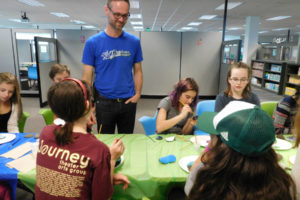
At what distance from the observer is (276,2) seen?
574 centimetres

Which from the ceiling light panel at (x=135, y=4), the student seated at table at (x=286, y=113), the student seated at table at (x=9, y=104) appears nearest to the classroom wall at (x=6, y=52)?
the ceiling light panel at (x=135, y=4)

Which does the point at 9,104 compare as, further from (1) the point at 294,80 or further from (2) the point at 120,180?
(1) the point at 294,80

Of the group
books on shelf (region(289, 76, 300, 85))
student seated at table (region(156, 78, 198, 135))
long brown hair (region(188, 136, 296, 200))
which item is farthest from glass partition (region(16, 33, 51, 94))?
books on shelf (region(289, 76, 300, 85))

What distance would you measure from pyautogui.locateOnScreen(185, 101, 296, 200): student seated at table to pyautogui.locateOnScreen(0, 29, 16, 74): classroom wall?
6363 mm

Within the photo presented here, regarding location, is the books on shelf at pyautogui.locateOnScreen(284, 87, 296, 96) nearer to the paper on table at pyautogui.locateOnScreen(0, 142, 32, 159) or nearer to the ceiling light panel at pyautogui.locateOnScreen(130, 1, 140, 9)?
the ceiling light panel at pyautogui.locateOnScreen(130, 1, 140, 9)

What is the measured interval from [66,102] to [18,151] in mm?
738

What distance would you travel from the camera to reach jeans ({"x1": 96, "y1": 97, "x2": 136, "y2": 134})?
6.16ft

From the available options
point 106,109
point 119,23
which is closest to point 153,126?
point 106,109

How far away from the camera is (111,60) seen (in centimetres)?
183

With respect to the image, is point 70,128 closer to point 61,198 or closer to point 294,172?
point 61,198

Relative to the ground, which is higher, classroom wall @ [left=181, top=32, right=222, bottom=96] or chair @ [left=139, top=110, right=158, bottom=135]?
classroom wall @ [left=181, top=32, right=222, bottom=96]

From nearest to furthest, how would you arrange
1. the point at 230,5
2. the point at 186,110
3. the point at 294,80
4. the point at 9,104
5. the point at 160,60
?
the point at 186,110 < the point at 9,104 < the point at 160,60 < the point at 294,80 < the point at 230,5

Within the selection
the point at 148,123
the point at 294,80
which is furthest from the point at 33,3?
the point at 294,80

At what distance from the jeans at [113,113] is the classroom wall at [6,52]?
5.01m
